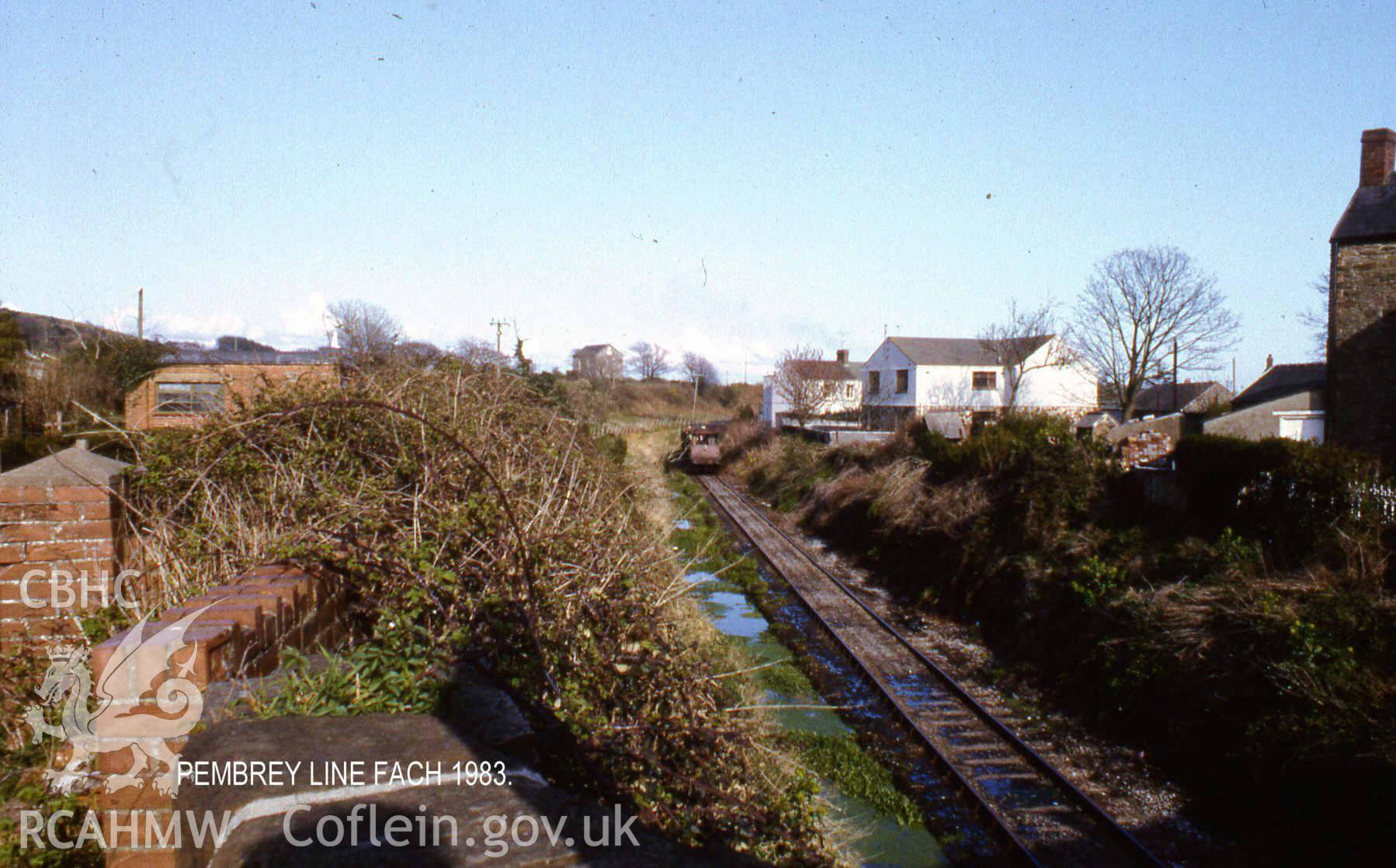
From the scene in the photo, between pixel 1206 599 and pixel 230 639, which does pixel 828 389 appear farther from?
pixel 230 639

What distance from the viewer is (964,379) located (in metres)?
53.6

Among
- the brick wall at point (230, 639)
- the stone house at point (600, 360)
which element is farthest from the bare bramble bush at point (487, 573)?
the stone house at point (600, 360)

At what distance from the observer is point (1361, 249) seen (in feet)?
55.5

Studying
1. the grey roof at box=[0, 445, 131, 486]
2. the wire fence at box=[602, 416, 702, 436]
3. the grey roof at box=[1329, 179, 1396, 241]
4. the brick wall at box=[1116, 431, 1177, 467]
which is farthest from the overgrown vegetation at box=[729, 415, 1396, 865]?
the wire fence at box=[602, 416, 702, 436]

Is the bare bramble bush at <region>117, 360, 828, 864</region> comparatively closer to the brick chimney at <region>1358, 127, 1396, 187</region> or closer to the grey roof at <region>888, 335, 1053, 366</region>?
the brick chimney at <region>1358, 127, 1396, 187</region>

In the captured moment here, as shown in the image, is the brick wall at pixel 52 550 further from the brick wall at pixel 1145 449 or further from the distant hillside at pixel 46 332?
the distant hillside at pixel 46 332

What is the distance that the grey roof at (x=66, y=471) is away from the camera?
157 inches

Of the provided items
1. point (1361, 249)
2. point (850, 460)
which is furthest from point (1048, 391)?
point (1361, 249)

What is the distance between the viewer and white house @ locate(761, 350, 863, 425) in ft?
167

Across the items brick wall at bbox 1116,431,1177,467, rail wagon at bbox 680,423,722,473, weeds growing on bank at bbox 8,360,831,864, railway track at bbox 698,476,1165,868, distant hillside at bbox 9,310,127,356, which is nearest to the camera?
weeds growing on bank at bbox 8,360,831,864

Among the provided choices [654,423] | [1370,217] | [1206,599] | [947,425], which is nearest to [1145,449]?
[1206,599]

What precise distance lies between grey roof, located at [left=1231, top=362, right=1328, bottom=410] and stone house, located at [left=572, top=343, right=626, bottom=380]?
53.0m

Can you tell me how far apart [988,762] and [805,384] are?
39792 mm

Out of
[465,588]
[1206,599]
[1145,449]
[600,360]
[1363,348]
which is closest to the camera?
[465,588]
